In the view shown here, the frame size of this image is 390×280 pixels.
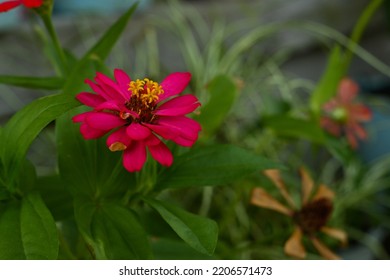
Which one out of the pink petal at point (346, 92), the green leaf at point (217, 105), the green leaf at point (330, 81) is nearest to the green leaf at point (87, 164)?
the green leaf at point (217, 105)

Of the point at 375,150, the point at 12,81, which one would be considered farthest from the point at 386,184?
the point at 12,81

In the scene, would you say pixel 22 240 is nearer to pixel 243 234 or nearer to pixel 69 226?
pixel 69 226

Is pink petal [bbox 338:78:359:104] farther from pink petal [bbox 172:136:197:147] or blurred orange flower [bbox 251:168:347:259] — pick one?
pink petal [bbox 172:136:197:147]

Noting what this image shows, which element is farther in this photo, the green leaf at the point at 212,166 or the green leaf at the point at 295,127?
the green leaf at the point at 295,127

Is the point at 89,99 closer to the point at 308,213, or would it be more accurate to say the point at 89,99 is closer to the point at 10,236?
the point at 10,236

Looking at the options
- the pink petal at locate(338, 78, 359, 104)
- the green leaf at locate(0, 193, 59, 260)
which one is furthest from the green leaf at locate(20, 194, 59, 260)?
the pink petal at locate(338, 78, 359, 104)

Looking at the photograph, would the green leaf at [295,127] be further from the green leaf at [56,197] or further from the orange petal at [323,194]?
the green leaf at [56,197]
